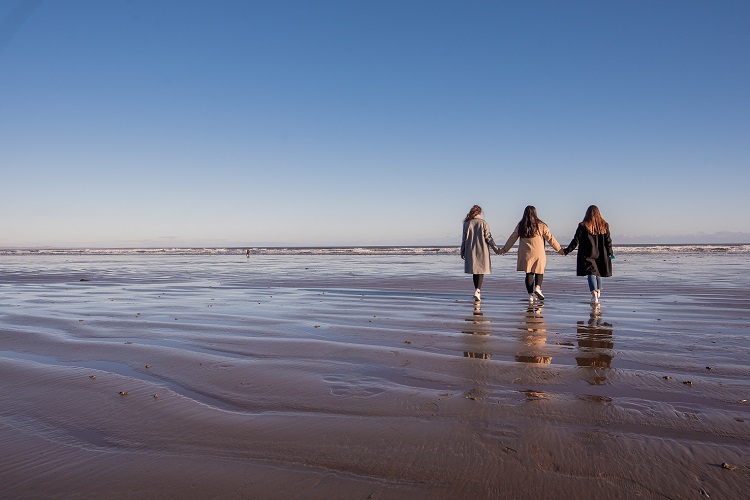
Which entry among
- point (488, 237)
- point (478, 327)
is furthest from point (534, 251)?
point (478, 327)

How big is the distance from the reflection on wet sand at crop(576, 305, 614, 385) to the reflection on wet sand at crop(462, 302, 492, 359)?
1021 mm

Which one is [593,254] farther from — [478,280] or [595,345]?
[595,345]

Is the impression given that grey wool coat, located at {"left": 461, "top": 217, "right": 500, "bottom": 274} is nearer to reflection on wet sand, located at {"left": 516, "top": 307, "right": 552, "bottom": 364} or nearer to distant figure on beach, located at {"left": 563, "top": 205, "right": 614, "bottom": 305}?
distant figure on beach, located at {"left": 563, "top": 205, "right": 614, "bottom": 305}

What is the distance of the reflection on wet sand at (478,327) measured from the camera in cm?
528

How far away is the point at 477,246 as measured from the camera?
11133 millimetres

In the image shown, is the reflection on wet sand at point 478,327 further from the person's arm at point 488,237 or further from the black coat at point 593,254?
the black coat at point 593,254

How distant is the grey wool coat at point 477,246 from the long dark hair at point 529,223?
29.0 inches

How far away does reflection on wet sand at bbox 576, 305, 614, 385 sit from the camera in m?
4.75

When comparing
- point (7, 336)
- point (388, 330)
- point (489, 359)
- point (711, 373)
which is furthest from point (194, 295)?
point (711, 373)

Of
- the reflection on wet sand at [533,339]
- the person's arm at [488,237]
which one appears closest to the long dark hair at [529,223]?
the person's arm at [488,237]

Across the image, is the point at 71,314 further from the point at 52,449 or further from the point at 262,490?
the point at 262,490

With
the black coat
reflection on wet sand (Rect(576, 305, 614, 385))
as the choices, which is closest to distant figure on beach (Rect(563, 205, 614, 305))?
the black coat

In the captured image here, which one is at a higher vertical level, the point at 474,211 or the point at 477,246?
the point at 474,211

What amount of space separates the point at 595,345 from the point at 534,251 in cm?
511
